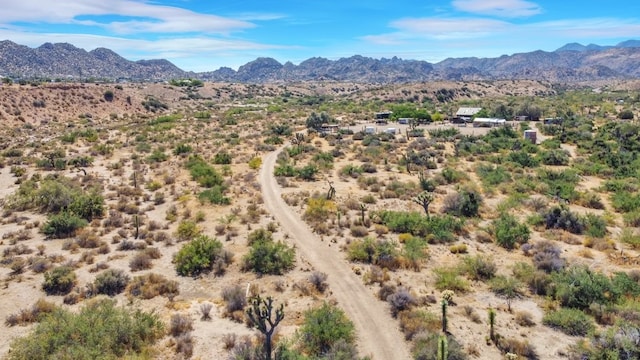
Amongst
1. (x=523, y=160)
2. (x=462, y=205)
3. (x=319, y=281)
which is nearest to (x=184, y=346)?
(x=319, y=281)

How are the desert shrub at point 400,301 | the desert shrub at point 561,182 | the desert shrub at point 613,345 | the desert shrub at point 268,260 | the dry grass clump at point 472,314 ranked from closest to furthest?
the desert shrub at point 613,345 → the dry grass clump at point 472,314 → the desert shrub at point 400,301 → the desert shrub at point 268,260 → the desert shrub at point 561,182

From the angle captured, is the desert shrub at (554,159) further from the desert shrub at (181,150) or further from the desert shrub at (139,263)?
the desert shrub at (181,150)

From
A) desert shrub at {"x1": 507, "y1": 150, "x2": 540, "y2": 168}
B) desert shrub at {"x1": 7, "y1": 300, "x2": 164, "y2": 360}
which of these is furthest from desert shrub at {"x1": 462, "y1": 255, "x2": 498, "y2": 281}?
desert shrub at {"x1": 507, "y1": 150, "x2": 540, "y2": 168}

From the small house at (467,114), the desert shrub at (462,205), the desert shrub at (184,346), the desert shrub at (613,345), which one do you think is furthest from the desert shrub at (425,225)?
the small house at (467,114)

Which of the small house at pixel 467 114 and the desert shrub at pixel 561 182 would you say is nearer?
the desert shrub at pixel 561 182

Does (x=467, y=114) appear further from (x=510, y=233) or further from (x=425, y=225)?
(x=510, y=233)

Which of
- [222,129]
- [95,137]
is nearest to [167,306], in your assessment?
[95,137]
